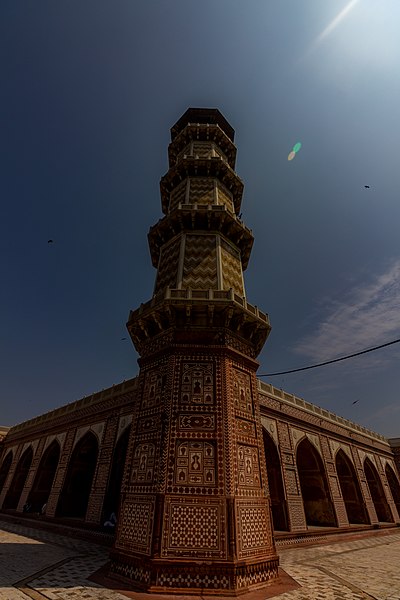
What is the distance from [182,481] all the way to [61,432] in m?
17.0

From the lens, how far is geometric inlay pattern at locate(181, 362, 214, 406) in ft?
33.4

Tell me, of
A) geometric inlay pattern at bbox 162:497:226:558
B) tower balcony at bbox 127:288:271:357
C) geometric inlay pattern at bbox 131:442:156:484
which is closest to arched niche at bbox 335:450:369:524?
tower balcony at bbox 127:288:271:357

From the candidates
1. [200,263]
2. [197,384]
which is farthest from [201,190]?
[197,384]

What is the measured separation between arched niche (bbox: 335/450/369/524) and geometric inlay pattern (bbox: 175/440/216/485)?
17399 mm

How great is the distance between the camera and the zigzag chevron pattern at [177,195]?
16.9 metres

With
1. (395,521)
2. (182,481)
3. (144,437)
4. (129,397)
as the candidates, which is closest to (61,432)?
(129,397)

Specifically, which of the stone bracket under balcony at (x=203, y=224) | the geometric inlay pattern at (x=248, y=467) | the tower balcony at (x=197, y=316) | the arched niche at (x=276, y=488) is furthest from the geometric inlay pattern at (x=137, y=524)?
the stone bracket under balcony at (x=203, y=224)

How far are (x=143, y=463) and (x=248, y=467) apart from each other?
10.7 feet

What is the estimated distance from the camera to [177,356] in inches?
431

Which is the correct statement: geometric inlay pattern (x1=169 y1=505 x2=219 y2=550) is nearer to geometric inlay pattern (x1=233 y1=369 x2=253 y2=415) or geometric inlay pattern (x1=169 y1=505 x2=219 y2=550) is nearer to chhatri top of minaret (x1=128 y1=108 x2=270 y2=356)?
geometric inlay pattern (x1=233 y1=369 x2=253 y2=415)

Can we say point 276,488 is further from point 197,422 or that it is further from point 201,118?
point 201,118

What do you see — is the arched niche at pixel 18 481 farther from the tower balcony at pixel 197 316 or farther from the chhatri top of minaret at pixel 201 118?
the chhatri top of minaret at pixel 201 118

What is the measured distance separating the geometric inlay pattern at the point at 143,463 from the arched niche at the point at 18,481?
66.8 feet

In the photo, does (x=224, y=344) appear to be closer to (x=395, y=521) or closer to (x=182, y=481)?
(x=182, y=481)
